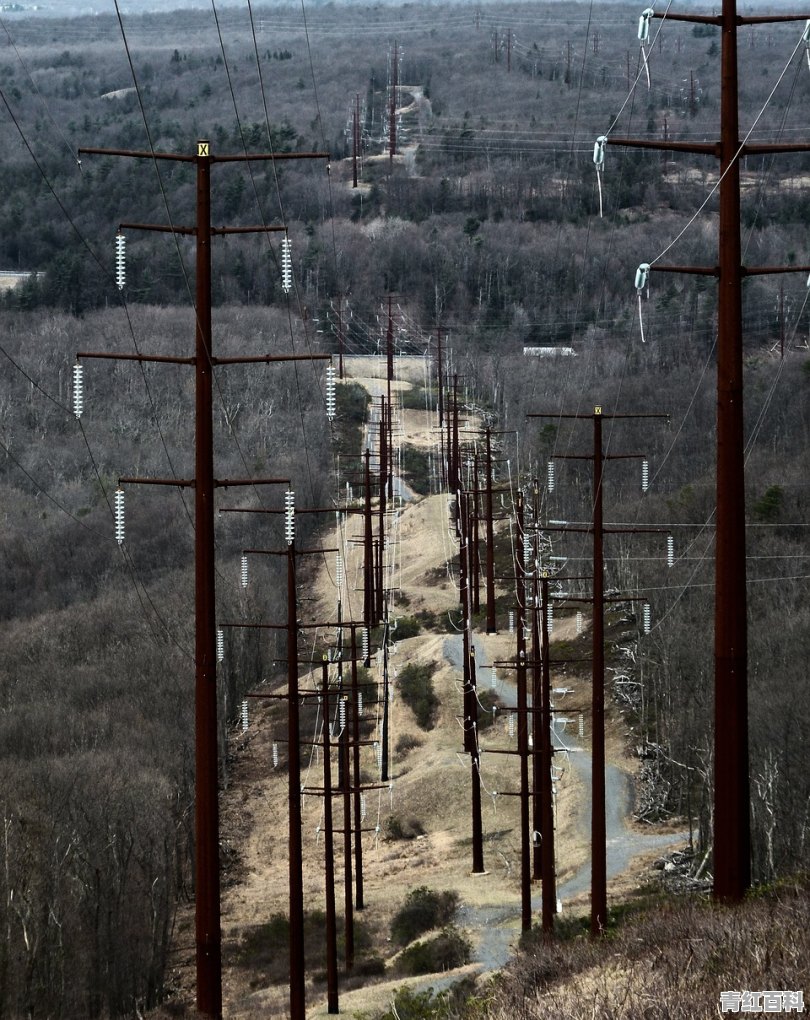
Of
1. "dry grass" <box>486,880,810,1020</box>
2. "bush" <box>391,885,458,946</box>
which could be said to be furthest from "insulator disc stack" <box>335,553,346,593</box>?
"dry grass" <box>486,880,810,1020</box>

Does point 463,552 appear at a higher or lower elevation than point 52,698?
higher

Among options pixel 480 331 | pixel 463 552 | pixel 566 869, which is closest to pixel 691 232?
pixel 480 331

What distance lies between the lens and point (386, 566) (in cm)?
7788

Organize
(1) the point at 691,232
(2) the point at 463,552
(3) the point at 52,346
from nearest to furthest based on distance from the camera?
(2) the point at 463,552 → (3) the point at 52,346 → (1) the point at 691,232

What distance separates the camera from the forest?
1619 inches

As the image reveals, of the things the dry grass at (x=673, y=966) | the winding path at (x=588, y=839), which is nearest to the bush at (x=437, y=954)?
the winding path at (x=588, y=839)

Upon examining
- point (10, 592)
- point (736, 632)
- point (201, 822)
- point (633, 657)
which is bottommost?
point (10, 592)

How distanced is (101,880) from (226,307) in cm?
10143

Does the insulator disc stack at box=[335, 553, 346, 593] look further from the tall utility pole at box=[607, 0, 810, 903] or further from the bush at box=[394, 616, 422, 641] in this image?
the tall utility pole at box=[607, 0, 810, 903]

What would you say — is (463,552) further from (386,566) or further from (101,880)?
(386,566)

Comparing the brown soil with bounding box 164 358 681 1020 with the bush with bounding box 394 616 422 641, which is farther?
the bush with bounding box 394 616 422 641

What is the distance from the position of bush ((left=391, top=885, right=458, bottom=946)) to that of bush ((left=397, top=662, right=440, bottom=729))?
53.4 feet

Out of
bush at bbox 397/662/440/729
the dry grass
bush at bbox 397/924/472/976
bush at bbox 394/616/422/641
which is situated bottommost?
bush at bbox 394/616/422/641

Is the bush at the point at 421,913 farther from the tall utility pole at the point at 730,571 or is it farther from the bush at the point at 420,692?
the tall utility pole at the point at 730,571
